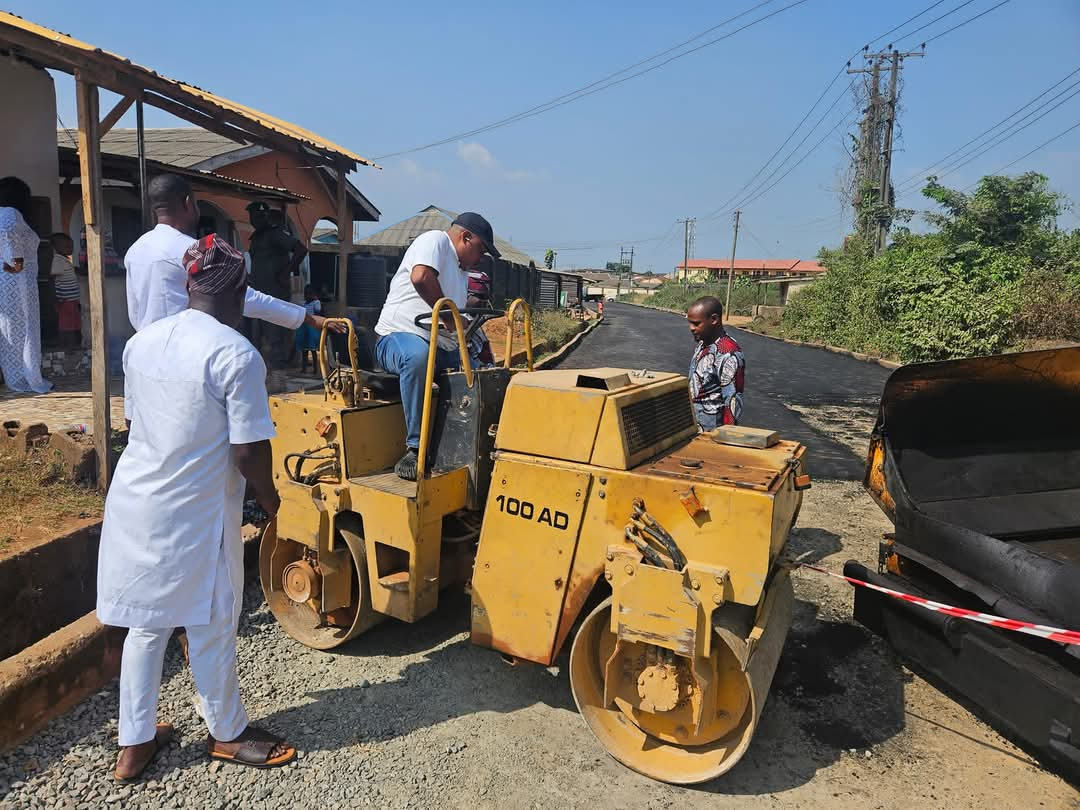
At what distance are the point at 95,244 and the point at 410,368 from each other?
8.56ft

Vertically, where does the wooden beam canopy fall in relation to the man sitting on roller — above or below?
above

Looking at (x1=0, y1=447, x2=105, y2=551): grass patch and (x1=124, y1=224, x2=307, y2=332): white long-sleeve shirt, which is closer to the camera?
(x1=124, y1=224, x2=307, y2=332): white long-sleeve shirt

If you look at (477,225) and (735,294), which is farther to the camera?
(735,294)

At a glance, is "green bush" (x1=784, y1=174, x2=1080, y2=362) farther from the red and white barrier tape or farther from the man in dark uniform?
the red and white barrier tape

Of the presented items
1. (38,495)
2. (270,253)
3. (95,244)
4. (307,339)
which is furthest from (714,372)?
(307,339)

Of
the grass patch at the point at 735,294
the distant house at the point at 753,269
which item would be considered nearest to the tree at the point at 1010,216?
the grass patch at the point at 735,294

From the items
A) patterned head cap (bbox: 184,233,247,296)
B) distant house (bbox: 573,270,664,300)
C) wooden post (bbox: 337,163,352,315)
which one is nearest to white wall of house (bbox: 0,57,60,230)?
wooden post (bbox: 337,163,352,315)

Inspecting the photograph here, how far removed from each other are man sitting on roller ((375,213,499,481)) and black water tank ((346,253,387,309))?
10.4 m

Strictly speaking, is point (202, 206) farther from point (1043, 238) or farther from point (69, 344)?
point (1043, 238)

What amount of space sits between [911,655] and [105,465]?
5024mm

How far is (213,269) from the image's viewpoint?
2.66m

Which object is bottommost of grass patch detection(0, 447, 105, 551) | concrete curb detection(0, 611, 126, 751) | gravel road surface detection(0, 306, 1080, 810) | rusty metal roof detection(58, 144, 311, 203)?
gravel road surface detection(0, 306, 1080, 810)

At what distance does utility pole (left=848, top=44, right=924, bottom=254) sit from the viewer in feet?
105

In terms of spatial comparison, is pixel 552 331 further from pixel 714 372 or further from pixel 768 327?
pixel 768 327
